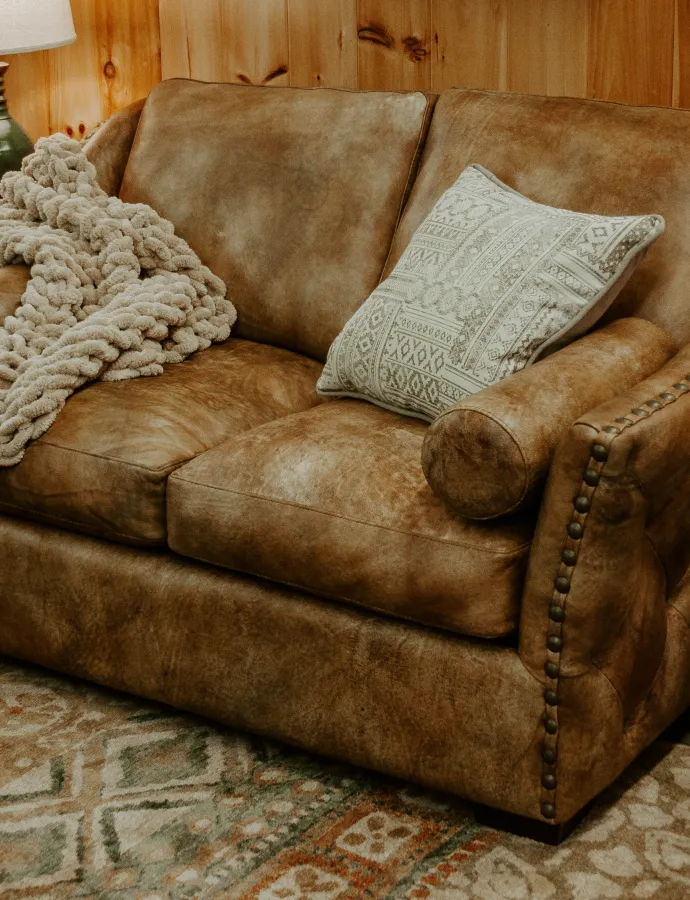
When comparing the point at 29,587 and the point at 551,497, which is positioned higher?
the point at 551,497

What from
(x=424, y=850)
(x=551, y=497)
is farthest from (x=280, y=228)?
(x=424, y=850)

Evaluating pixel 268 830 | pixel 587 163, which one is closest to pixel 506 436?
pixel 268 830

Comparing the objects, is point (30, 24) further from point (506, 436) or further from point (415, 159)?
point (506, 436)

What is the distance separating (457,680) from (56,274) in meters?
1.13

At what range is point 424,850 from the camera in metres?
1.63

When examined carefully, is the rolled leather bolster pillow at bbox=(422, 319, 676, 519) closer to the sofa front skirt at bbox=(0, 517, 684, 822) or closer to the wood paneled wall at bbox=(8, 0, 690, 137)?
the sofa front skirt at bbox=(0, 517, 684, 822)

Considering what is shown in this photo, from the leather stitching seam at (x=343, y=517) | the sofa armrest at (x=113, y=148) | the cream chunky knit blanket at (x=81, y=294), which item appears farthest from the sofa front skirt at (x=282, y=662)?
the sofa armrest at (x=113, y=148)

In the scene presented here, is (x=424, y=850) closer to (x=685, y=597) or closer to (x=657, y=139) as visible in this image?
(x=685, y=597)

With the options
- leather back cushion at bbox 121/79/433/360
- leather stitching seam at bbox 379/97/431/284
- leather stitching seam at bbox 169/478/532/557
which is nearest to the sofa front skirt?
leather stitching seam at bbox 169/478/532/557

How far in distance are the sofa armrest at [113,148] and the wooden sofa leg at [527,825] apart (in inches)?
63.7

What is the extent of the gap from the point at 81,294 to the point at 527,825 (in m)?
1.25

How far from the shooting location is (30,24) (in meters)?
2.81

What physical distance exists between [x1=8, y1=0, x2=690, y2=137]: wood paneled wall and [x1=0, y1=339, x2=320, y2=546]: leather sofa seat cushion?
3.20 ft

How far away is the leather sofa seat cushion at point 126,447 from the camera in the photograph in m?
1.87
